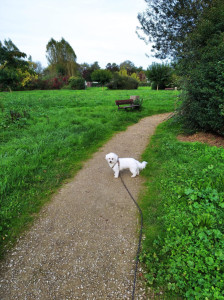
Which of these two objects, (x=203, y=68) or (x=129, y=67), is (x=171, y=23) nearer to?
(x=203, y=68)

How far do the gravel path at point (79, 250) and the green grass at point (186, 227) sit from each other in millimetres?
328

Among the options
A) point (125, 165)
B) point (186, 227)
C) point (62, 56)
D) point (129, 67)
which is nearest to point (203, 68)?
point (125, 165)

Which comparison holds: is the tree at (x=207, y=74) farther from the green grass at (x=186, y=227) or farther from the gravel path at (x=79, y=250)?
the gravel path at (x=79, y=250)

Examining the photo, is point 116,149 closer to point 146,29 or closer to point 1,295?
point 1,295

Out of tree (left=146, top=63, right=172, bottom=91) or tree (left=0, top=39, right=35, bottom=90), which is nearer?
tree (left=0, top=39, right=35, bottom=90)

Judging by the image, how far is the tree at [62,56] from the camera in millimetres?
51750

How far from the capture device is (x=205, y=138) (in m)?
6.34

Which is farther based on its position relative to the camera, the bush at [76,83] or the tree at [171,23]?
the bush at [76,83]

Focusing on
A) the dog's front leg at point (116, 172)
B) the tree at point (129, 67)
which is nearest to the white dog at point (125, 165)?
the dog's front leg at point (116, 172)

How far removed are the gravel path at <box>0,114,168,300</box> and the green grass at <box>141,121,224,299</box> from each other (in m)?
0.33

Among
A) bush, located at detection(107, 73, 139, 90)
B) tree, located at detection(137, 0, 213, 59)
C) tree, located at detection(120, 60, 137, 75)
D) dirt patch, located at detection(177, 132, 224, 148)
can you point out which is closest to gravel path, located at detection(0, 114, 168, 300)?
dirt patch, located at detection(177, 132, 224, 148)

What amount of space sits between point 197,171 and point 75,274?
334cm

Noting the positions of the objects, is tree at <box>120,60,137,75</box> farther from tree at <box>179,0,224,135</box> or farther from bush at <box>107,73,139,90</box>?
tree at <box>179,0,224,135</box>

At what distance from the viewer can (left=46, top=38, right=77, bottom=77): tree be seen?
51.8 metres
